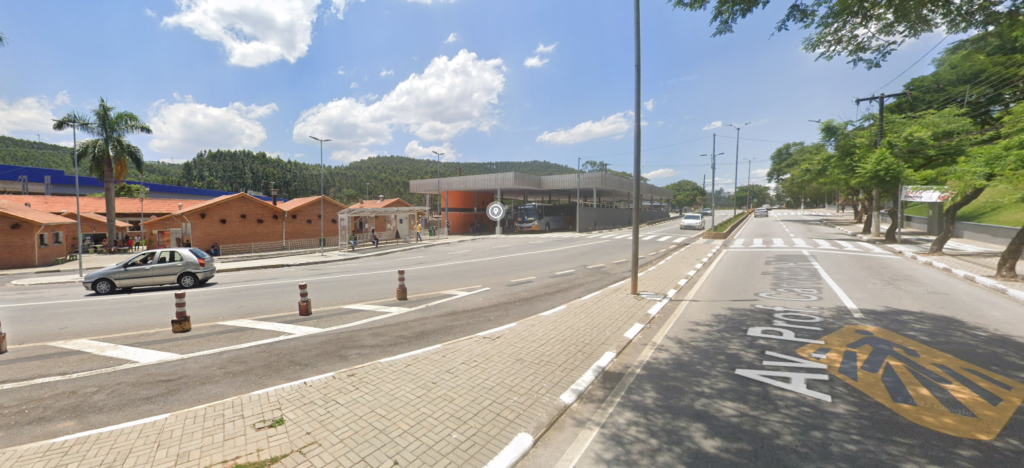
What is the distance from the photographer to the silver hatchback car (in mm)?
11586

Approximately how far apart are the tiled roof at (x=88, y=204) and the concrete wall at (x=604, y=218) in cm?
3666

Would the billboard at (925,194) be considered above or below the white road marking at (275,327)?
above

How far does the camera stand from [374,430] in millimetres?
3545

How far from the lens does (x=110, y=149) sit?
88.7ft

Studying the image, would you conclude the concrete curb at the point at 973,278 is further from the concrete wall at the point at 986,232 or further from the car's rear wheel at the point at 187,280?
the car's rear wheel at the point at 187,280

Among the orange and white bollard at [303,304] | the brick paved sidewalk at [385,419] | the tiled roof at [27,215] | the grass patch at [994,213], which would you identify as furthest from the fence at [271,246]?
the grass patch at [994,213]

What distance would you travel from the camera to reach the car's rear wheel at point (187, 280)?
12570mm

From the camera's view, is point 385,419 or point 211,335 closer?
point 385,419

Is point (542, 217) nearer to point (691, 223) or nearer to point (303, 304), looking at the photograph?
point (691, 223)

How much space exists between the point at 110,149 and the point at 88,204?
510 inches

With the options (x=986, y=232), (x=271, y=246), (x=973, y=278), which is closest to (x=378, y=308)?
(x=973, y=278)

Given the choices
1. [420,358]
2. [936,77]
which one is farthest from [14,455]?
[936,77]

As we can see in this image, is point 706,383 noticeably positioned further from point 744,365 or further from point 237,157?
point 237,157

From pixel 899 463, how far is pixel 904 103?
44.3 meters
